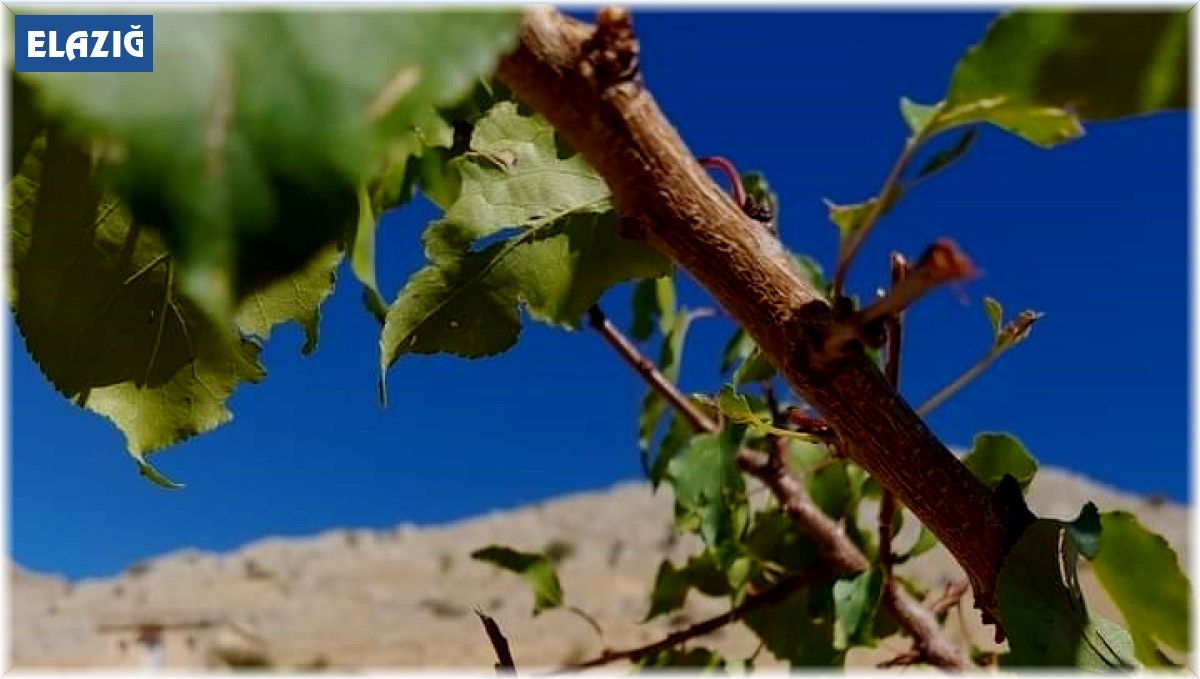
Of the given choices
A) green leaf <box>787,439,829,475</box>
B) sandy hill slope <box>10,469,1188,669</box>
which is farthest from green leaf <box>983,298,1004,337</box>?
sandy hill slope <box>10,469,1188,669</box>

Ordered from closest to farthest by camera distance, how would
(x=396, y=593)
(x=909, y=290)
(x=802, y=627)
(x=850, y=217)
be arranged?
(x=909, y=290)
(x=850, y=217)
(x=802, y=627)
(x=396, y=593)

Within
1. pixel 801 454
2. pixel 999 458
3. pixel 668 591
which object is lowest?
pixel 999 458

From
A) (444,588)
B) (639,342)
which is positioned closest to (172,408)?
(639,342)

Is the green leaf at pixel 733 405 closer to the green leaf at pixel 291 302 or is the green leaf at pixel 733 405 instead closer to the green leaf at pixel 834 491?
the green leaf at pixel 291 302

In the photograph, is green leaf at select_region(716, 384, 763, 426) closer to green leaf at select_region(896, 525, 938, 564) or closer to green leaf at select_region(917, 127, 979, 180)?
green leaf at select_region(917, 127, 979, 180)

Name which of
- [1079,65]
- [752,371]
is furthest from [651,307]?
[1079,65]

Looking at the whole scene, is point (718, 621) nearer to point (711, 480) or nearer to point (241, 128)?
point (711, 480)

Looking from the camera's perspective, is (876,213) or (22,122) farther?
(22,122)
